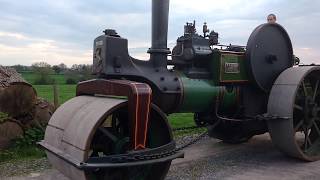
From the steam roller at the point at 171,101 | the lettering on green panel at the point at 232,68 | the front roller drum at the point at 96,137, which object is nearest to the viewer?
the front roller drum at the point at 96,137

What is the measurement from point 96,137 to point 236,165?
2.55 metres

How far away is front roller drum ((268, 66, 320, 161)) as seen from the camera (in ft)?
22.4

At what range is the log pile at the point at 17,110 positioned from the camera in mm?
7867

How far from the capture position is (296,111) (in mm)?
7355

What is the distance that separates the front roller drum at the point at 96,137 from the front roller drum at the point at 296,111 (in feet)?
7.43

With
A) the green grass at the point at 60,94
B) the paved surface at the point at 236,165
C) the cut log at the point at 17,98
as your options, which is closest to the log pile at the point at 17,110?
the cut log at the point at 17,98

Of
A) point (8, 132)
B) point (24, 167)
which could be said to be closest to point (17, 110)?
point (8, 132)

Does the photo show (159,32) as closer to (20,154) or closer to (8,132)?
(20,154)

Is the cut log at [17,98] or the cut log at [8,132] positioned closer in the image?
the cut log at [8,132]

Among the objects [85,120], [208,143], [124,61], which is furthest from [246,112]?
[85,120]

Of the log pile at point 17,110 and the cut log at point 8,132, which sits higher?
the log pile at point 17,110

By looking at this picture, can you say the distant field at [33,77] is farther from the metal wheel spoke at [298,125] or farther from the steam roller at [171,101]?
the metal wheel spoke at [298,125]

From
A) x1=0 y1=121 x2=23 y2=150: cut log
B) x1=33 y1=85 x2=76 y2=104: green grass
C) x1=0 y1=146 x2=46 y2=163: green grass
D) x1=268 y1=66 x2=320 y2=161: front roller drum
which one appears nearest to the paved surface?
x1=268 y1=66 x2=320 y2=161: front roller drum

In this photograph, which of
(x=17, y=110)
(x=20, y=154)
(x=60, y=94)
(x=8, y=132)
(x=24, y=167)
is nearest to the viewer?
(x=24, y=167)
